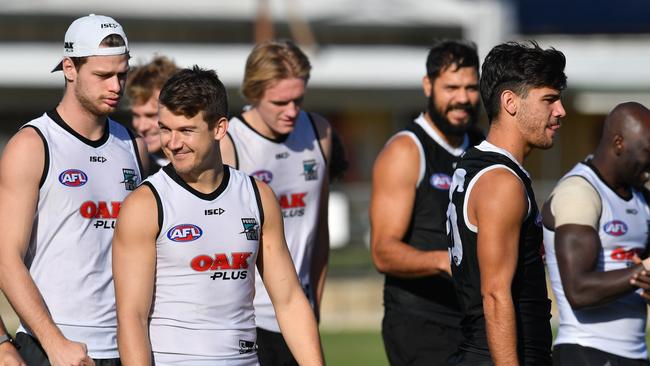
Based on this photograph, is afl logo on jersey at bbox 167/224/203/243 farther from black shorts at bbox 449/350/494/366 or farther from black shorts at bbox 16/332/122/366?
black shorts at bbox 449/350/494/366

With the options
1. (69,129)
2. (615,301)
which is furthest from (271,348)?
(615,301)

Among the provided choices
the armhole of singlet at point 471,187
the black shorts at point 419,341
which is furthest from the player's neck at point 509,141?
the black shorts at point 419,341

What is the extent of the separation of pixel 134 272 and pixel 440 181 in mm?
2450

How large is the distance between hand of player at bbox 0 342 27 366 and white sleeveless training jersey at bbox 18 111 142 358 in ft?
0.97

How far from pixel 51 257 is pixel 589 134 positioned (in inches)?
1005

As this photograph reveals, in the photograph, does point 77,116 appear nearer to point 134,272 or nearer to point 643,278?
point 134,272

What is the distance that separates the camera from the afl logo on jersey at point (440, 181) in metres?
6.82

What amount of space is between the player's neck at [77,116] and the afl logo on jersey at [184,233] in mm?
1046

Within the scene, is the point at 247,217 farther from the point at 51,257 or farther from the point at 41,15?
the point at 41,15

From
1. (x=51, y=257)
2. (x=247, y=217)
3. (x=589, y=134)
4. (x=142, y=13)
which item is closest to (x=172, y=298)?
(x=247, y=217)

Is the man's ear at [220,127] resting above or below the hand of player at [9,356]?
above

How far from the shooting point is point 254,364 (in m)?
5.21

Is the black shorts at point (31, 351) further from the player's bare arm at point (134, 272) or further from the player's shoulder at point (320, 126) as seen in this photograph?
the player's shoulder at point (320, 126)

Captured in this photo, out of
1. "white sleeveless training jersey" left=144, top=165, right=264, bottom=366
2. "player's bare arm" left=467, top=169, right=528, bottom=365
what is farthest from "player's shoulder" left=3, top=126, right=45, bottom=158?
"player's bare arm" left=467, top=169, right=528, bottom=365
